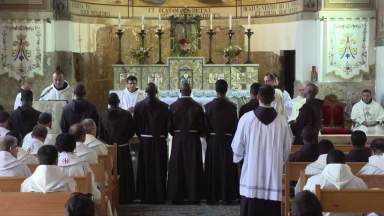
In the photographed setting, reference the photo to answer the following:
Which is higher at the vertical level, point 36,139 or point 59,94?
point 59,94

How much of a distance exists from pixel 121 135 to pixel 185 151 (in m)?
0.94

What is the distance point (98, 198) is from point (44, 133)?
129cm

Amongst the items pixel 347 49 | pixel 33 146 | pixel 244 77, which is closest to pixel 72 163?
pixel 33 146

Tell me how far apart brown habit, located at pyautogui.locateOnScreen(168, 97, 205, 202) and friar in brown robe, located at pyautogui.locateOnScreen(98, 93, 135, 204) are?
0.59 metres

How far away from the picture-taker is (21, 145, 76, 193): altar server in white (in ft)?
15.5

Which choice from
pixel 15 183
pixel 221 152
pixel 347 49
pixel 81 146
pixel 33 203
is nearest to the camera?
pixel 33 203

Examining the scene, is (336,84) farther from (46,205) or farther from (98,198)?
(46,205)

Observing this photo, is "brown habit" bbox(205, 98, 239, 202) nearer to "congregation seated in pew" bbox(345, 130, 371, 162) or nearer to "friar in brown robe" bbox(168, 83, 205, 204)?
"friar in brown robe" bbox(168, 83, 205, 204)


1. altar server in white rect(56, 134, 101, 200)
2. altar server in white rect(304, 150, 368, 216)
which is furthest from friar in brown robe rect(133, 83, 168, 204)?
altar server in white rect(304, 150, 368, 216)

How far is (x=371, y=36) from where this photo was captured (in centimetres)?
1346

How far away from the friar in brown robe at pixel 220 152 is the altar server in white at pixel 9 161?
2.89 m

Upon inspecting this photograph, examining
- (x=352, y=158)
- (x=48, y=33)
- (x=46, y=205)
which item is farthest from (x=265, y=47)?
(x=46, y=205)

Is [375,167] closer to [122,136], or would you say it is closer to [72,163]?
[72,163]

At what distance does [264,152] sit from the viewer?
5.78m
